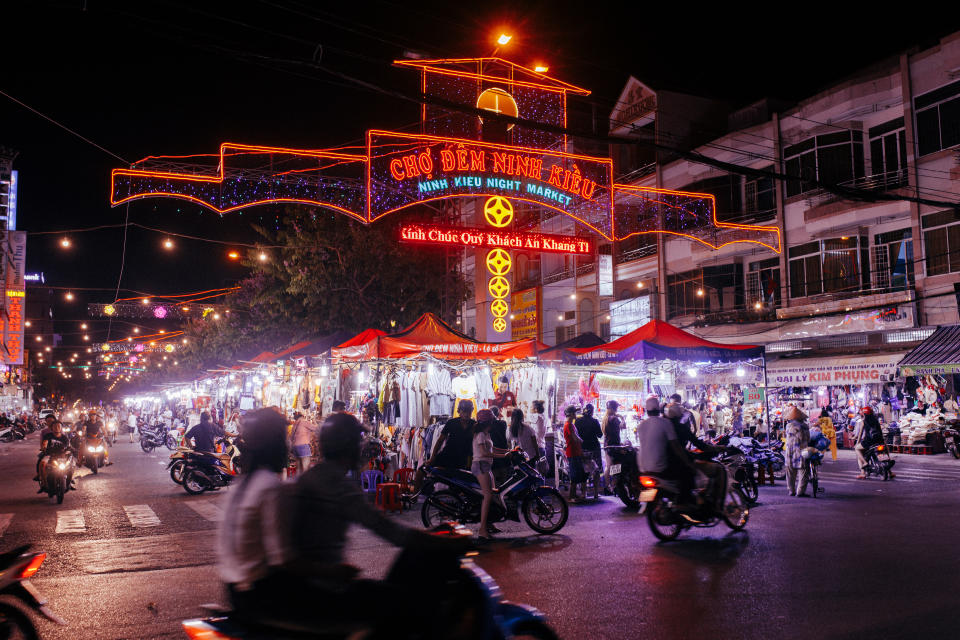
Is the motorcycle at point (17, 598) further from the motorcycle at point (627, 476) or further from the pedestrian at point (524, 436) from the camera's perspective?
the motorcycle at point (627, 476)

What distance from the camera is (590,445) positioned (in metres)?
14.2

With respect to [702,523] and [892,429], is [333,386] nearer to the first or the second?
[702,523]

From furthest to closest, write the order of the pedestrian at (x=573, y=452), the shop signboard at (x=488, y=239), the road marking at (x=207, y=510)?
the shop signboard at (x=488, y=239), the pedestrian at (x=573, y=452), the road marking at (x=207, y=510)

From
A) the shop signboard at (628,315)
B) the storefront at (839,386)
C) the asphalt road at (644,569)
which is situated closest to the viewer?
the asphalt road at (644,569)

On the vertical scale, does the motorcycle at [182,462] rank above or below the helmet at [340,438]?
below

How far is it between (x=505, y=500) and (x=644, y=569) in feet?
9.48

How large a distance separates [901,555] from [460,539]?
6.85 metres

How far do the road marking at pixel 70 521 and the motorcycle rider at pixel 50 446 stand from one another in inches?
74.2

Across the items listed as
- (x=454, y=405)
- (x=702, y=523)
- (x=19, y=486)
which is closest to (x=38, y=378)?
(x=19, y=486)

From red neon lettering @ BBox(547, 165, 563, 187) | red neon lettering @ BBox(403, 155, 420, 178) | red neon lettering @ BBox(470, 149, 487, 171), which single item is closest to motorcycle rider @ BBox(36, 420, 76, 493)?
red neon lettering @ BBox(403, 155, 420, 178)

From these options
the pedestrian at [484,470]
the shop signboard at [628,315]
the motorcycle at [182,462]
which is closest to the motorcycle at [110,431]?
the motorcycle at [182,462]

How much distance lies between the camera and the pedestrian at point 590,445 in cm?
1423

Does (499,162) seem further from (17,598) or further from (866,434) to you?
(17,598)

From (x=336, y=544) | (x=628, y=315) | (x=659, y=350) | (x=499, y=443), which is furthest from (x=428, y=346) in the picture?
(x=628, y=315)
